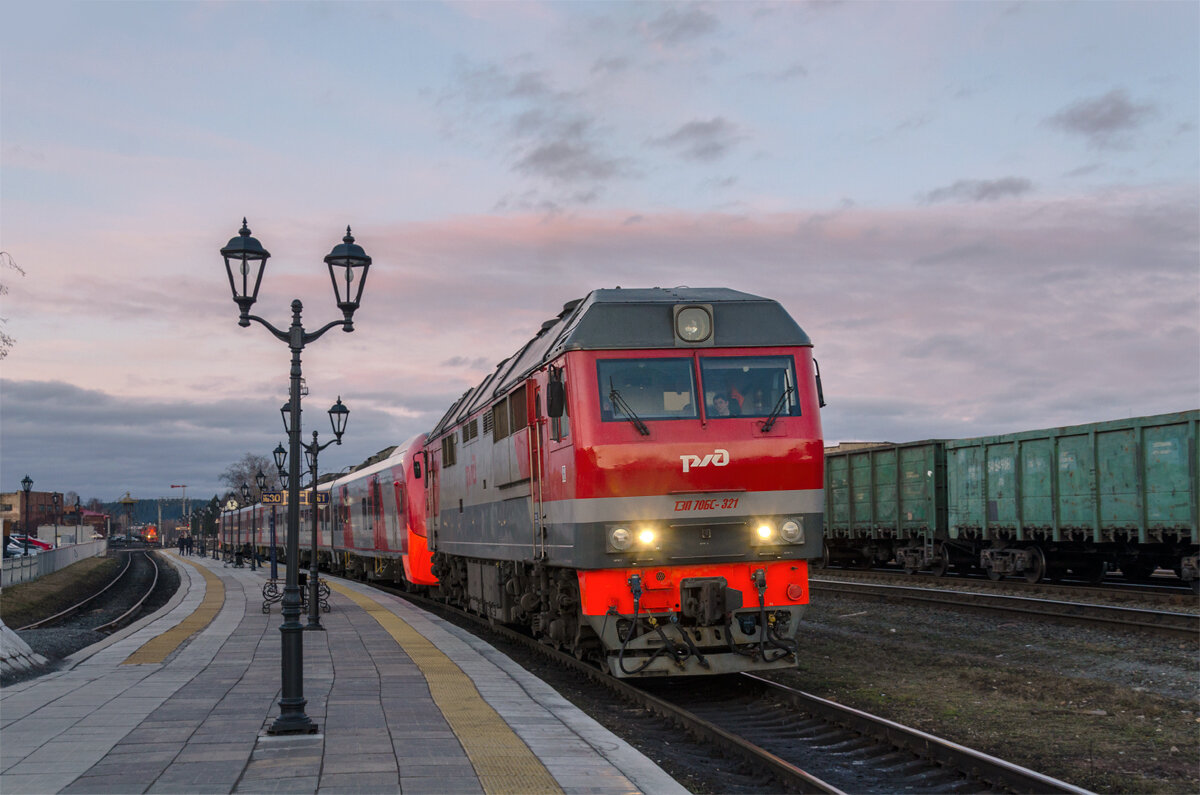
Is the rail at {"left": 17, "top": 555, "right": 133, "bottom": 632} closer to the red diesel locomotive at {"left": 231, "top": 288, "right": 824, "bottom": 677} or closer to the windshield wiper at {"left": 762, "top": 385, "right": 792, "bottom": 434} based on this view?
the red diesel locomotive at {"left": 231, "top": 288, "right": 824, "bottom": 677}

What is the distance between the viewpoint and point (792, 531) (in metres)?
10.9

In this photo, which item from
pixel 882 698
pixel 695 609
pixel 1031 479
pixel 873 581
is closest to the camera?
pixel 695 609

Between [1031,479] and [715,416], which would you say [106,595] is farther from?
[715,416]

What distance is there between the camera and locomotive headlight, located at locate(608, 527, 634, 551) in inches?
410

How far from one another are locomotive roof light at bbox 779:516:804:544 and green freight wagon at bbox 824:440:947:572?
17507 millimetres

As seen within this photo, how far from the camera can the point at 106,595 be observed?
144ft

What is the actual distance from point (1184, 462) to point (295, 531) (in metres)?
16.2

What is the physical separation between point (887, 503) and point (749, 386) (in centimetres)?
1984

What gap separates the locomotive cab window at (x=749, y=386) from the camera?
36.0ft

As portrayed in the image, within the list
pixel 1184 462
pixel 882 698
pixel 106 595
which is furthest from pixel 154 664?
pixel 106 595

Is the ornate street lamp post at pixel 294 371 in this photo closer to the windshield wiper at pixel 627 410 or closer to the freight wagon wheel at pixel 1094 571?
the windshield wiper at pixel 627 410

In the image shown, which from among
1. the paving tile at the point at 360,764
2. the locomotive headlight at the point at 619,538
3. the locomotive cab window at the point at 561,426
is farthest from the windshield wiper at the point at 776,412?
the paving tile at the point at 360,764

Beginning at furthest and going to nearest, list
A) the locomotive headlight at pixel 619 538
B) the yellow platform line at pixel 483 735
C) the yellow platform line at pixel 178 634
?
the yellow platform line at pixel 178 634 < the locomotive headlight at pixel 619 538 < the yellow platform line at pixel 483 735

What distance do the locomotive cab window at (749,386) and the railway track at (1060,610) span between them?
7.29 metres
